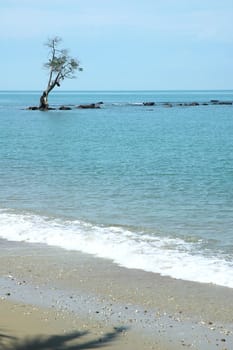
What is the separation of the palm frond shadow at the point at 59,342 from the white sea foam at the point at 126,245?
316cm

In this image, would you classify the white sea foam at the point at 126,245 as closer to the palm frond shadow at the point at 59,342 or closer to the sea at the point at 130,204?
the sea at the point at 130,204

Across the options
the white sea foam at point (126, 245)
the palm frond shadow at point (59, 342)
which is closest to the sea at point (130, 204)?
the white sea foam at point (126, 245)

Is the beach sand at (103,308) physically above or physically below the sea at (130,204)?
above

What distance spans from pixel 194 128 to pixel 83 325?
5293 centimetres

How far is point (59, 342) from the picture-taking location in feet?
25.8

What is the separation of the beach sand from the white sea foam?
1.37ft

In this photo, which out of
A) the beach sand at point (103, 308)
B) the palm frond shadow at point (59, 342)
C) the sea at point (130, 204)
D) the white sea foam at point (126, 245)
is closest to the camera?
the palm frond shadow at point (59, 342)

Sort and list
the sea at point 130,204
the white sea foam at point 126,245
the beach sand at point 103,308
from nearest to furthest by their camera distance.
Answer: the beach sand at point 103,308 < the white sea foam at point 126,245 < the sea at point 130,204

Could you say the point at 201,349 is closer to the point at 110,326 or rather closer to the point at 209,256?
the point at 110,326

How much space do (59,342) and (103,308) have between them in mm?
1505

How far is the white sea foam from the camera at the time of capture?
37.3 ft

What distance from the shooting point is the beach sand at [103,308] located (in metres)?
7.93

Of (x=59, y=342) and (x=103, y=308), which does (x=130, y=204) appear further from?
(x=59, y=342)

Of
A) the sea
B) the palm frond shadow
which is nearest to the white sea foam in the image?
the sea
